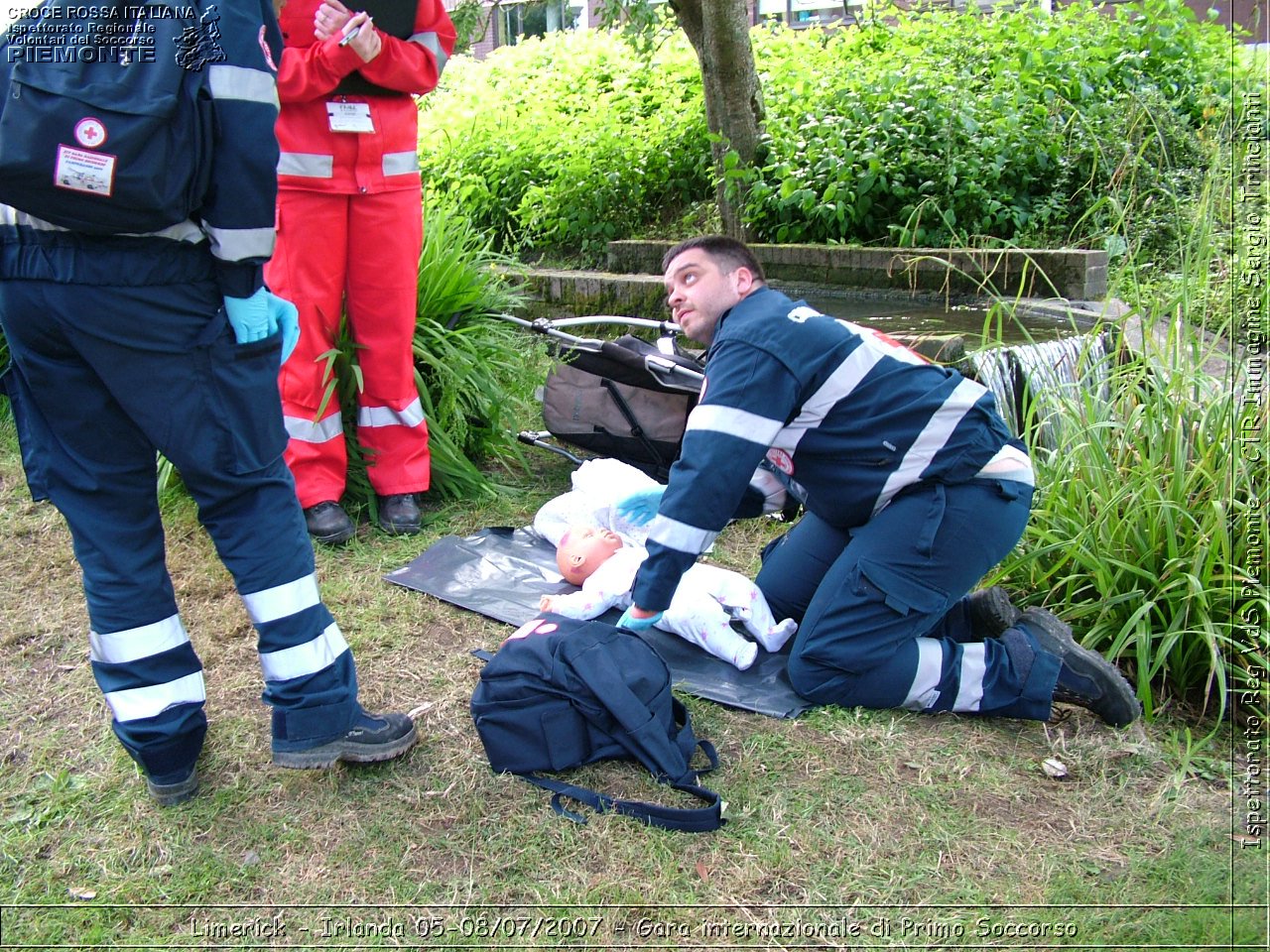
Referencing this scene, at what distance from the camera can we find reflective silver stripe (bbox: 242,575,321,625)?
2.45 meters

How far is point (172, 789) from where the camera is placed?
256cm

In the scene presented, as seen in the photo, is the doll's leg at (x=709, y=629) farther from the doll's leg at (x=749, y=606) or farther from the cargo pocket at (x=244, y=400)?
the cargo pocket at (x=244, y=400)

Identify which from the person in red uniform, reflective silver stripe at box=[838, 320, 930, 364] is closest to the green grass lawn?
reflective silver stripe at box=[838, 320, 930, 364]

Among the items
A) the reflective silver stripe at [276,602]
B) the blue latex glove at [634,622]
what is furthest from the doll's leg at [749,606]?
the reflective silver stripe at [276,602]

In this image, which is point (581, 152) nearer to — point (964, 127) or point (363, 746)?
point (964, 127)

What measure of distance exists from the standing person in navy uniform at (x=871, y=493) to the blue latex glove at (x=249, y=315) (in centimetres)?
104

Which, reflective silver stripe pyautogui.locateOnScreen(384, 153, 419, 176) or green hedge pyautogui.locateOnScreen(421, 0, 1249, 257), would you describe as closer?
reflective silver stripe pyautogui.locateOnScreen(384, 153, 419, 176)

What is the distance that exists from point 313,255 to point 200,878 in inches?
89.1

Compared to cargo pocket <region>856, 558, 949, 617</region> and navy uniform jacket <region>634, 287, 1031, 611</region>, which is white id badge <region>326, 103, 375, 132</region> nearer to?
navy uniform jacket <region>634, 287, 1031, 611</region>

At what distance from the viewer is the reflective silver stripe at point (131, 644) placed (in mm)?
2436

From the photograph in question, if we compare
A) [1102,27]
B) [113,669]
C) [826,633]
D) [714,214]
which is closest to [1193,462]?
[826,633]

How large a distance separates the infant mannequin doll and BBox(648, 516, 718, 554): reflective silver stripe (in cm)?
52

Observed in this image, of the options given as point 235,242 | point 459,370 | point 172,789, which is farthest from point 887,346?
point 459,370

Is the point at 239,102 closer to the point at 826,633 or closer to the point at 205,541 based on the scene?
the point at 826,633
